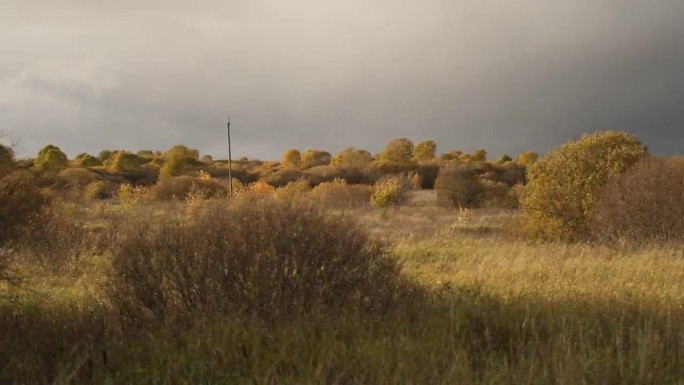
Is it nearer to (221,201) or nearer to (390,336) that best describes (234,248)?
(221,201)

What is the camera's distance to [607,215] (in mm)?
15609

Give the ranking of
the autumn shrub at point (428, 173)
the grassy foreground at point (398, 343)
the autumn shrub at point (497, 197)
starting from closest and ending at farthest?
1. the grassy foreground at point (398, 343)
2. the autumn shrub at point (497, 197)
3. the autumn shrub at point (428, 173)

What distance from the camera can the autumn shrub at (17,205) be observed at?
6.47 metres

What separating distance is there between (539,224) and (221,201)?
1428 centimetres

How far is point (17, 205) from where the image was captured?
6570 mm

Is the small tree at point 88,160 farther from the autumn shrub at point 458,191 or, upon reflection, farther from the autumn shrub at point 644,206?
the autumn shrub at point 644,206

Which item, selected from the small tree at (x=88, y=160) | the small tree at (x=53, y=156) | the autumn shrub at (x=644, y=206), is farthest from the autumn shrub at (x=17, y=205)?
the small tree at (x=88, y=160)

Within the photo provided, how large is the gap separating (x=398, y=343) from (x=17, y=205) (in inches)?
181

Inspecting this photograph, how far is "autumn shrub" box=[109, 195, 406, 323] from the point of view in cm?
629

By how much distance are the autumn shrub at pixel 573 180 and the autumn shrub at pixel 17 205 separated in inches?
594

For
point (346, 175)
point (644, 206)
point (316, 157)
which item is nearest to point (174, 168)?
point (346, 175)

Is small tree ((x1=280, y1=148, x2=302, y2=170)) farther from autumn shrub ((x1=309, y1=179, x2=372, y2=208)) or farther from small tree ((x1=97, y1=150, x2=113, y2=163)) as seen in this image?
autumn shrub ((x1=309, y1=179, x2=372, y2=208))

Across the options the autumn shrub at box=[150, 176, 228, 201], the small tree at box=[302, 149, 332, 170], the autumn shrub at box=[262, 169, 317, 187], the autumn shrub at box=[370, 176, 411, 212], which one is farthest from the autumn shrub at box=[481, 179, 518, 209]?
the small tree at box=[302, 149, 332, 170]

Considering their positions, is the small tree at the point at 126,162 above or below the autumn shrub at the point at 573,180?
above
